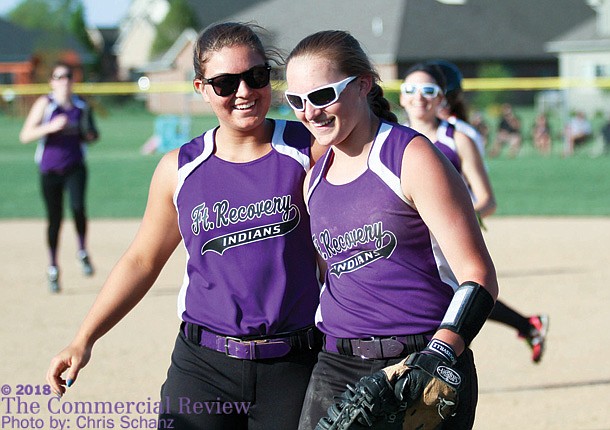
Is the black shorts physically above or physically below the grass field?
above

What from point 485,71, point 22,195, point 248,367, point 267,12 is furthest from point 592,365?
point 267,12

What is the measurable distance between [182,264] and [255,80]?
299 inches

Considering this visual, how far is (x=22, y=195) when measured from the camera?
18.1m

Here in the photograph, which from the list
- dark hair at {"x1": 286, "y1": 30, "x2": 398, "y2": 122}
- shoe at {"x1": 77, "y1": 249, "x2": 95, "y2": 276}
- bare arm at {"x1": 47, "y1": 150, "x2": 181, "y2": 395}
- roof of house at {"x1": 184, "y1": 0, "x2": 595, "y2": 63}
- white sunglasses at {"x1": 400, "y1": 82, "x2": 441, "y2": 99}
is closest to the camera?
dark hair at {"x1": 286, "y1": 30, "x2": 398, "y2": 122}

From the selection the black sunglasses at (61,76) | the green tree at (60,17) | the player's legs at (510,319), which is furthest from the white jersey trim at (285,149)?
the green tree at (60,17)

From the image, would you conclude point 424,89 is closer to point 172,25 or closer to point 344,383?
point 344,383

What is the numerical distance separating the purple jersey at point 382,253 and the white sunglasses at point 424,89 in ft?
9.34

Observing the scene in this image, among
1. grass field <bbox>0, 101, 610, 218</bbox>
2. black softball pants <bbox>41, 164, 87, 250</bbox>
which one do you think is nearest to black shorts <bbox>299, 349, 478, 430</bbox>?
black softball pants <bbox>41, 164, 87, 250</bbox>

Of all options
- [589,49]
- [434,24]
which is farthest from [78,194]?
[434,24]

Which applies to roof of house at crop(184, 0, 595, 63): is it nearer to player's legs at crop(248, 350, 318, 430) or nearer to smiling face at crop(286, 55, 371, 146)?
player's legs at crop(248, 350, 318, 430)

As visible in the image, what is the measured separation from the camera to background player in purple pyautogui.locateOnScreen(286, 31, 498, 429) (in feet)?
9.09

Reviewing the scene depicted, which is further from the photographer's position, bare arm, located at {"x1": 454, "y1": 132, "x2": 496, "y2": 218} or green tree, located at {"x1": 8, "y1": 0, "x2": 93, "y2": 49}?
green tree, located at {"x1": 8, "y1": 0, "x2": 93, "y2": 49}

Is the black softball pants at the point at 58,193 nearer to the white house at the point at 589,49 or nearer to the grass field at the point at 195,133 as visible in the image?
the grass field at the point at 195,133

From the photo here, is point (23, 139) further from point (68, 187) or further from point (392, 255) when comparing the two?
point (392, 255)
